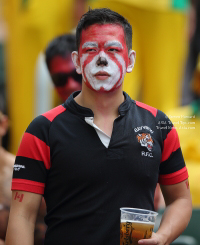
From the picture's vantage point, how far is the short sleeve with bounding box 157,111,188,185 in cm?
249

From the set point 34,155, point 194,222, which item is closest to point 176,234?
point 34,155

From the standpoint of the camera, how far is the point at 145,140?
2.40 metres

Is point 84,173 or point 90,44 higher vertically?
point 90,44

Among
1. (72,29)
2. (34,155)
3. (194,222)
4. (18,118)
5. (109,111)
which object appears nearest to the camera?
(34,155)

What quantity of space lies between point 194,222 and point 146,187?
85.0 inches

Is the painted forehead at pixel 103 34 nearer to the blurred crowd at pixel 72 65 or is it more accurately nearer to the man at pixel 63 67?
the blurred crowd at pixel 72 65

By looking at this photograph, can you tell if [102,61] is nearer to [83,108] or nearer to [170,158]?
[83,108]

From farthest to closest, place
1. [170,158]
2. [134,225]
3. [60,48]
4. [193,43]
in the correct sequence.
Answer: [193,43], [60,48], [170,158], [134,225]

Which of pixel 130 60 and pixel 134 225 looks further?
pixel 130 60

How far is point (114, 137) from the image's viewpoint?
7.81 feet

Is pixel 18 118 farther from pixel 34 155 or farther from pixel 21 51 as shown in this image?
pixel 34 155

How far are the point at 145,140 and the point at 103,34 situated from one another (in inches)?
22.1

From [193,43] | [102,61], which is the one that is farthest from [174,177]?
[193,43]

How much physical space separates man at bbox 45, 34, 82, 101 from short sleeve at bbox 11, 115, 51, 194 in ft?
4.11
